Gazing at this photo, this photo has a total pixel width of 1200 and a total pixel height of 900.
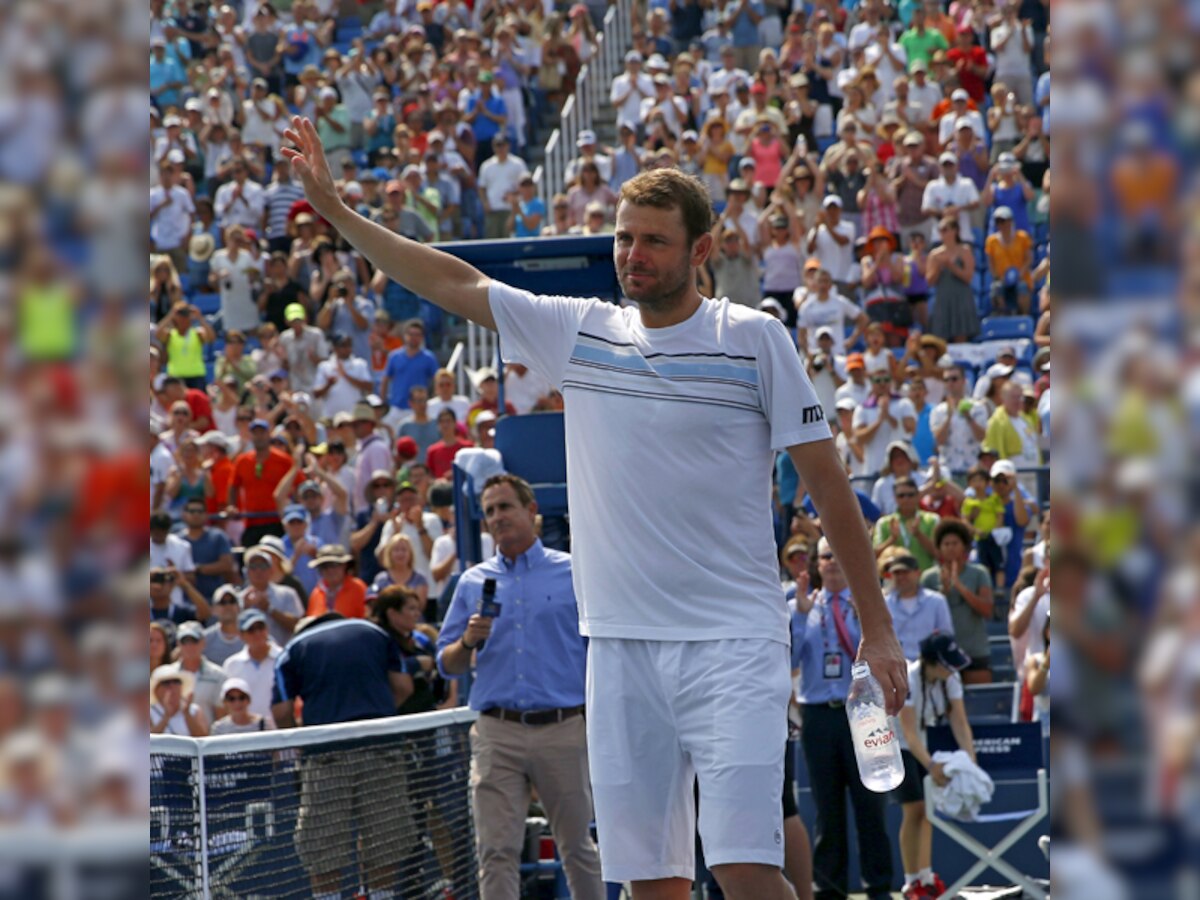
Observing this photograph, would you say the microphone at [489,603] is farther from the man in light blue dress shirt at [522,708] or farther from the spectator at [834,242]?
the spectator at [834,242]

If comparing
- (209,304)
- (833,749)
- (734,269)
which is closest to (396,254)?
(833,749)

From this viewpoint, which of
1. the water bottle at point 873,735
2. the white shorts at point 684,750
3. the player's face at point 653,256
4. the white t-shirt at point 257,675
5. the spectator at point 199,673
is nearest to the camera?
the white shorts at point 684,750

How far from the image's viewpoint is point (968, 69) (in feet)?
66.1

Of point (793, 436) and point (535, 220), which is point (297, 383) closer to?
point (535, 220)

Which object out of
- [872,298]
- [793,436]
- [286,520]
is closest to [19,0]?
[793,436]

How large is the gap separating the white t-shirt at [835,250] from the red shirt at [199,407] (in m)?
5.81

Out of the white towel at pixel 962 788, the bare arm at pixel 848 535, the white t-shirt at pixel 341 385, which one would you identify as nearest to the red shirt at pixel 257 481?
the white t-shirt at pixel 341 385

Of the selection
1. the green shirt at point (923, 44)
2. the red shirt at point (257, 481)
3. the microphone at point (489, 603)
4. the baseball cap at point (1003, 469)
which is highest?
the green shirt at point (923, 44)

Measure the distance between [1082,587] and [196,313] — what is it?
18226 mm

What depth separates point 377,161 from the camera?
21625 millimetres

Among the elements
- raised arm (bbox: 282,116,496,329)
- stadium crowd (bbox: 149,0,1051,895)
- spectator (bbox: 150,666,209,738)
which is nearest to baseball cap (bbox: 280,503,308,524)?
stadium crowd (bbox: 149,0,1051,895)

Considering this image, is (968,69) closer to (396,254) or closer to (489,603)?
(489,603)

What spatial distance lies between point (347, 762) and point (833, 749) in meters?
3.19

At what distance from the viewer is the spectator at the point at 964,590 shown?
11875mm
